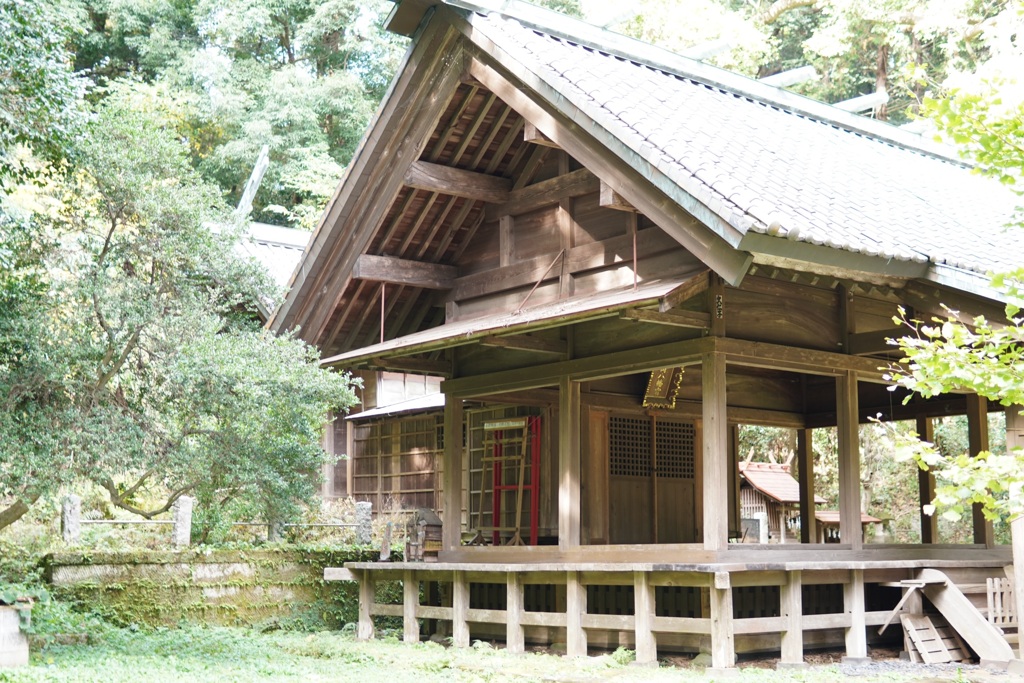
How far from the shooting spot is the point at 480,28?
10703mm

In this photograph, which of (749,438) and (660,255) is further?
(749,438)

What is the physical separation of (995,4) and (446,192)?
61.5ft

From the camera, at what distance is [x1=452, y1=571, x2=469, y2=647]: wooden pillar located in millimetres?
11195

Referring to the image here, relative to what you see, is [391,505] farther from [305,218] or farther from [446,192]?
[305,218]

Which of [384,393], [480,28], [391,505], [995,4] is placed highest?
[995,4]

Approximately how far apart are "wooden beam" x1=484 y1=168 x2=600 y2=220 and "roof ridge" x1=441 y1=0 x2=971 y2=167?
1.89 m

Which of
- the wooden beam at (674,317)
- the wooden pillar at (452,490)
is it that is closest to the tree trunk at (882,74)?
the wooden pillar at (452,490)

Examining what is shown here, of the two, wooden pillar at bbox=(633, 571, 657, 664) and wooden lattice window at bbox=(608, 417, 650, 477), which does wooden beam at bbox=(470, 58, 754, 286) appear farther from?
wooden lattice window at bbox=(608, 417, 650, 477)

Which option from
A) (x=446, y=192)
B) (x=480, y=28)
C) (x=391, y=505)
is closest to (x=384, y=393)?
(x=391, y=505)

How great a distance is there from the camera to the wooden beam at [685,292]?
8820mm

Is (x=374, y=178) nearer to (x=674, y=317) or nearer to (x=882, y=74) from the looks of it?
(x=674, y=317)

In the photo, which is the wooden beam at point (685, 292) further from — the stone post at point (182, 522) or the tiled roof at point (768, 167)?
the stone post at point (182, 522)

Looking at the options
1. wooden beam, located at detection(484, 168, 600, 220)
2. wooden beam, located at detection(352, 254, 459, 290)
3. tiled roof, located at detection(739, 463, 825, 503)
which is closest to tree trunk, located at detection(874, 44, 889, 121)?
tiled roof, located at detection(739, 463, 825, 503)

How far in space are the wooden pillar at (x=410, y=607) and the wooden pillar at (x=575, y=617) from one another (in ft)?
7.69
